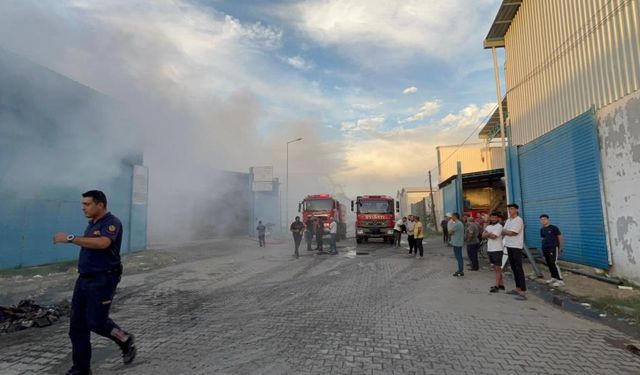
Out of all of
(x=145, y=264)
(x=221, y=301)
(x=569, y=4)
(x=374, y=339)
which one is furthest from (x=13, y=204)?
(x=569, y=4)

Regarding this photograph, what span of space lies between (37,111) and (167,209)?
8660mm

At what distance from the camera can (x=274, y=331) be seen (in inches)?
158

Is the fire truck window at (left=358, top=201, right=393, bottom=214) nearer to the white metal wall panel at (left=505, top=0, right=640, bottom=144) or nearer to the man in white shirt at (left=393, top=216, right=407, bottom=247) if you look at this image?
the man in white shirt at (left=393, top=216, right=407, bottom=247)

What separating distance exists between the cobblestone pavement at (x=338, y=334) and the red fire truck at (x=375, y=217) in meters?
9.10

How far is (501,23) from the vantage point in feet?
38.2

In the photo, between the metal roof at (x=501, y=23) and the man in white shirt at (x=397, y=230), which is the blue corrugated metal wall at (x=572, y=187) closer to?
the metal roof at (x=501, y=23)

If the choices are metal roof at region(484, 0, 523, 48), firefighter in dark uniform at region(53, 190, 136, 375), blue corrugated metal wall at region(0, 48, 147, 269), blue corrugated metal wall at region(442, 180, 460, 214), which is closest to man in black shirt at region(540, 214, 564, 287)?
firefighter in dark uniform at region(53, 190, 136, 375)

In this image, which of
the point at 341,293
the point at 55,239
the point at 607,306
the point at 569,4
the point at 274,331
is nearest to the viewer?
the point at 55,239

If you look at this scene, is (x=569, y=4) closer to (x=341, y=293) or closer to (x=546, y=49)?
(x=546, y=49)

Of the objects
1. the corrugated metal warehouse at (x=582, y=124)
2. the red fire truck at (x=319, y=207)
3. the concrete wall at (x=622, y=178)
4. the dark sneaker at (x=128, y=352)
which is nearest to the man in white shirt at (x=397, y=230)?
the red fire truck at (x=319, y=207)

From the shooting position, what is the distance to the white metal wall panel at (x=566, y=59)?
6.35 metres

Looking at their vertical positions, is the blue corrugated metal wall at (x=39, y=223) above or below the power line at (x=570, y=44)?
below

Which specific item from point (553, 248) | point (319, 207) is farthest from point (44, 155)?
point (553, 248)

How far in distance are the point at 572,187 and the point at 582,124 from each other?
1.41 metres
